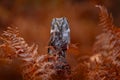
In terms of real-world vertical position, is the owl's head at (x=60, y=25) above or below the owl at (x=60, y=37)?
above

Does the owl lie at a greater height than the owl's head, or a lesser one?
lesser

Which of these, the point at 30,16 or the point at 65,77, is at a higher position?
the point at 30,16

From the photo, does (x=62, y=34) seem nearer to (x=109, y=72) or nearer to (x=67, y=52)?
(x=67, y=52)

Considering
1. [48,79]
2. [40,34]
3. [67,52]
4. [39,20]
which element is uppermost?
[39,20]

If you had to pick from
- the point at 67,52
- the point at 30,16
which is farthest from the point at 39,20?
the point at 67,52

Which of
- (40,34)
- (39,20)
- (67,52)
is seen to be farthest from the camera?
(39,20)

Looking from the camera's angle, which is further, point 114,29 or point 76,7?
point 76,7

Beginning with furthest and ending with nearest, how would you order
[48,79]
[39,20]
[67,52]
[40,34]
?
[39,20] < [40,34] < [67,52] < [48,79]
